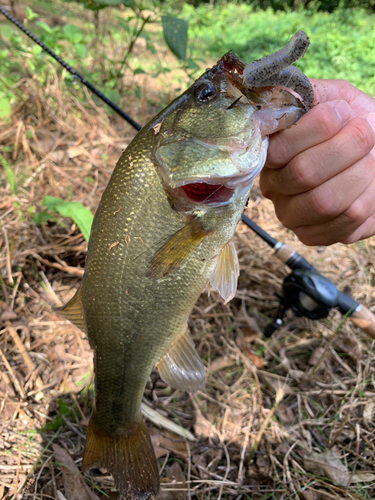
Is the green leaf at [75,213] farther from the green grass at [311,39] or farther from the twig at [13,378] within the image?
the green grass at [311,39]

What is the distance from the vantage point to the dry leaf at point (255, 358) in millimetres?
2410

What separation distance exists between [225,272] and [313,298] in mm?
1025

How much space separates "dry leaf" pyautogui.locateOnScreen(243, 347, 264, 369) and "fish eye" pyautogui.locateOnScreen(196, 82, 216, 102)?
1840 mm

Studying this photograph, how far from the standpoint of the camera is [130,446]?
5.01ft

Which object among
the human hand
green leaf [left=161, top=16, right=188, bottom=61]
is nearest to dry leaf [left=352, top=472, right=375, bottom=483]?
the human hand

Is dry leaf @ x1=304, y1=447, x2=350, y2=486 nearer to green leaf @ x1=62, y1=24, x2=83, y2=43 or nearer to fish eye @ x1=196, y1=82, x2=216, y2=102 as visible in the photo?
fish eye @ x1=196, y1=82, x2=216, y2=102

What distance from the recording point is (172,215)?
1305 millimetres

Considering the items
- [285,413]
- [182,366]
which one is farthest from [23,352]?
[285,413]

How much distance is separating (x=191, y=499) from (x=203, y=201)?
63.2 inches

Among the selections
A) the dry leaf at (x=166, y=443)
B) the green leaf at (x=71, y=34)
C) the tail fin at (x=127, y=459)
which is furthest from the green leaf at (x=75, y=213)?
the green leaf at (x=71, y=34)

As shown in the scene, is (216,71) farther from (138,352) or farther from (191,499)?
(191,499)

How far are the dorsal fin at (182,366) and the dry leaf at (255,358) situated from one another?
99cm

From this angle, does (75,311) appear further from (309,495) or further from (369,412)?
(369,412)

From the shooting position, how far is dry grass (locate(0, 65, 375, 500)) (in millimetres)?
1790
